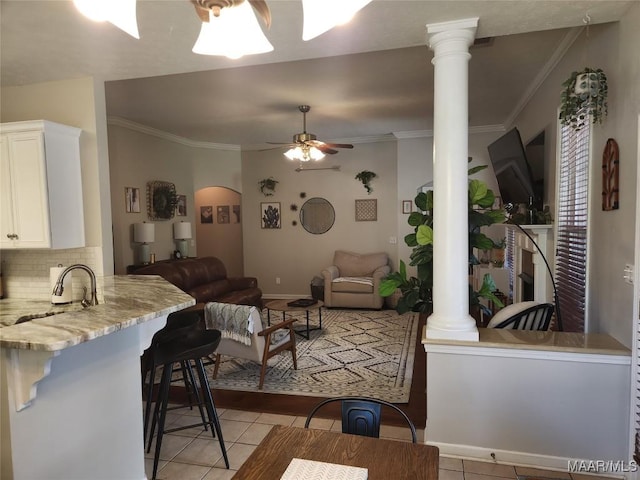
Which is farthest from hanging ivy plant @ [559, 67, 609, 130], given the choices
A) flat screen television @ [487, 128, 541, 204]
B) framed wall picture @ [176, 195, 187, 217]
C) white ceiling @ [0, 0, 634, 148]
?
framed wall picture @ [176, 195, 187, 217]

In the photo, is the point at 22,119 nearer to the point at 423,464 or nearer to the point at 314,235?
the point at 423,464

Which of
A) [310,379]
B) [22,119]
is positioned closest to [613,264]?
[310,379]

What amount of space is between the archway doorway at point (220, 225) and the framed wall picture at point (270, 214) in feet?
3.31

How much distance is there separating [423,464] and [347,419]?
1.43 ft

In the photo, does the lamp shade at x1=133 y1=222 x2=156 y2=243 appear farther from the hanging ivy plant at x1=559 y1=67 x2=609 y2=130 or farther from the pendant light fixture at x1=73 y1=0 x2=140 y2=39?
the hanging ivy plant at x1=559 y1=67 x2=609 y2=130

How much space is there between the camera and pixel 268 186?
7.54 metres

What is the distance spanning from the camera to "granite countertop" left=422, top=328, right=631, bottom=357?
2.22m

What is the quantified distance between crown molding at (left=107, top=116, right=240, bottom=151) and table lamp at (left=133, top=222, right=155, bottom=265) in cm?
137

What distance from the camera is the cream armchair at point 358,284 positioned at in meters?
6.50

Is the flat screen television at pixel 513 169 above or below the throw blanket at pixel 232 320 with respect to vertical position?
above

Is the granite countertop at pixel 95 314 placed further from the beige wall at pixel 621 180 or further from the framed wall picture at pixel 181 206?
the framed wall picture at pixel 181 206

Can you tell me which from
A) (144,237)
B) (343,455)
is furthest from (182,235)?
(343,455)

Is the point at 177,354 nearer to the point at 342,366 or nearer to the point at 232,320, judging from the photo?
the point at 232,320

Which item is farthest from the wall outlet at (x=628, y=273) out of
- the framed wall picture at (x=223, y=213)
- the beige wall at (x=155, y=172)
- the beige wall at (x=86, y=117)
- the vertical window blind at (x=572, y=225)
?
the framed wall picture at (x=223, y=213)
